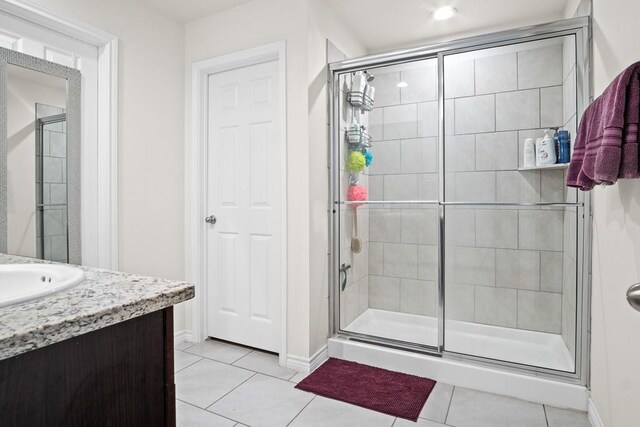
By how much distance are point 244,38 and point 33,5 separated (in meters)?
1.20

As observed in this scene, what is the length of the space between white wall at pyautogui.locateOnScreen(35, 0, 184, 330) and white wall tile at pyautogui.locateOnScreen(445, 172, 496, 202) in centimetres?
205

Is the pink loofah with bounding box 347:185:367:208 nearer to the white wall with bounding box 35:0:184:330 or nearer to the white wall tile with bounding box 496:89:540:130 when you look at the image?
the white wall tile with bounding box 496:89:540:130

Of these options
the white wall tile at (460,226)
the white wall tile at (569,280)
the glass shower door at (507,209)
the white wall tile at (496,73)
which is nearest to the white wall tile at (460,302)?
the glass shower door at (507,209)

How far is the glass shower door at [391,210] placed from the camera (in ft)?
8.64

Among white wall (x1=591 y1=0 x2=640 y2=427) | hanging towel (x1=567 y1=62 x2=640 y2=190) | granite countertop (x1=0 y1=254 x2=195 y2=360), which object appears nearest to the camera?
granite countertop (x1=0 y1=254 x2=195 y2=360)

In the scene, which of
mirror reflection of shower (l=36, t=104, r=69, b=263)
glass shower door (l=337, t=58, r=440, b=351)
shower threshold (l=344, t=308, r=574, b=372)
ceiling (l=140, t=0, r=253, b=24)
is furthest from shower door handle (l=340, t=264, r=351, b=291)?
ceiling (l=140, t=0, r=253, b=24)

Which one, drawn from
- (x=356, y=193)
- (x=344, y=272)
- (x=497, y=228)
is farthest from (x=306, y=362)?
(x=497, y=228)

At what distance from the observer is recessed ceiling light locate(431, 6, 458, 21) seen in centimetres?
254

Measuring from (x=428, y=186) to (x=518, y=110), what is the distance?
78 cm

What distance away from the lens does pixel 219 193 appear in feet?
9.22

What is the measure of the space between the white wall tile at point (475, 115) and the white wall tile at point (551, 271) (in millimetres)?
948

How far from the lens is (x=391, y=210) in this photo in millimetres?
2887

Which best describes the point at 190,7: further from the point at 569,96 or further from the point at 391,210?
the point at 569,96

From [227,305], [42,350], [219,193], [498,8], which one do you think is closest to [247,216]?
[219,193]
